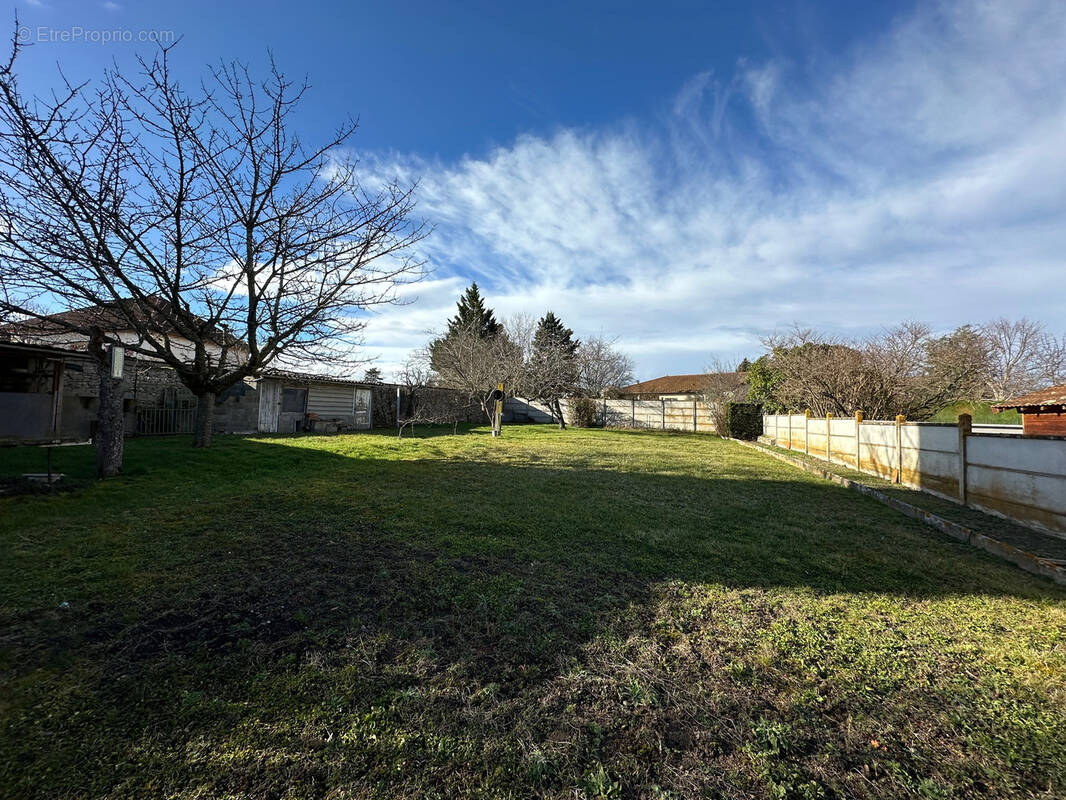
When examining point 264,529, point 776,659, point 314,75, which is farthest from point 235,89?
point 776,659

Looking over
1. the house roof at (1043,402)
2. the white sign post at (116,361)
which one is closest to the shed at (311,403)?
the white sign post at (116,361)

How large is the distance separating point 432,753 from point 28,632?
227 centimetres

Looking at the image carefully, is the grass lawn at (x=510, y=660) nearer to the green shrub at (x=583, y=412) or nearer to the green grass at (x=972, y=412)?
the green grass at (x=972, y=412)

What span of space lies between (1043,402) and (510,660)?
1398 cm

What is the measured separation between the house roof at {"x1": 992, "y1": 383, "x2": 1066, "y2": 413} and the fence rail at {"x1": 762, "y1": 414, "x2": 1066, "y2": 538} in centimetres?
436

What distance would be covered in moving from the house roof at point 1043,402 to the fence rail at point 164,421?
21.9m

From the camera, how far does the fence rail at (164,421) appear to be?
1223 centimetres

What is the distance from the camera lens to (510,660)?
2127 mm

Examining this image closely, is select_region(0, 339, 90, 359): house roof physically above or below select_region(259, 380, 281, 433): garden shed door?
above

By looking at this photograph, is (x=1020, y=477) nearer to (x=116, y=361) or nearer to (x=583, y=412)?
(x=116, y=361)

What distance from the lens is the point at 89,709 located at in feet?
5.57

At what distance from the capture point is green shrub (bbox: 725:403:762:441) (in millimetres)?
17953

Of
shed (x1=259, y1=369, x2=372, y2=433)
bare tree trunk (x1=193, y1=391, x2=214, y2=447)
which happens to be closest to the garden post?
bare tree trunk (x1=193, y1=391, x2=214, y2=447)

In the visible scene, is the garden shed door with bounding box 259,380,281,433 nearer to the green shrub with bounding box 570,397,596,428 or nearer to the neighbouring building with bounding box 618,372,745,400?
the green shrub with bounding box 570,397,596,428
